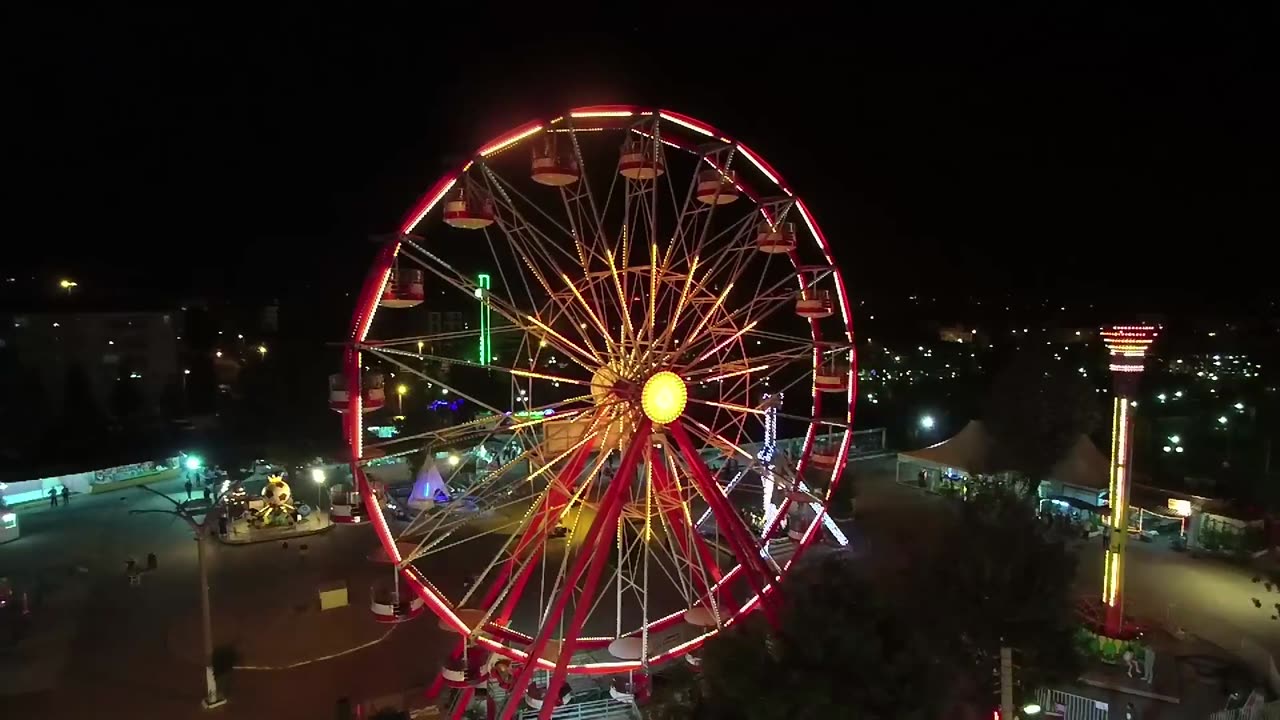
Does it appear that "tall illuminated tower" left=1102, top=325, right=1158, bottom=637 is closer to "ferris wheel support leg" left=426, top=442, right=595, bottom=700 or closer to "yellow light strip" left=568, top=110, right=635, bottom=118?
"ferris wheel support leg" left=426, top=442, right=595, bottom=700

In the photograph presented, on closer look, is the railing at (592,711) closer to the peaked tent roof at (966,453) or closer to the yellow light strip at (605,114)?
the yellow light strip at (605,114)

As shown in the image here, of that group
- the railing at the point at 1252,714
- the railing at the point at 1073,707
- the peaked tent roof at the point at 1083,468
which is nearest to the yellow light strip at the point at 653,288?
the railing at the point at 1073,707

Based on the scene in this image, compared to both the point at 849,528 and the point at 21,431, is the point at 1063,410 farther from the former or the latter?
the point at 21,431

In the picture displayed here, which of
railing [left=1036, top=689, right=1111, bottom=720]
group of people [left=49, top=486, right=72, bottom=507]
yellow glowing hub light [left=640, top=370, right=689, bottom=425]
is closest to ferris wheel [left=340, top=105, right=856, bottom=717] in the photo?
yellow glowing hub light [left=640, top=370, right=689, bottom=425]

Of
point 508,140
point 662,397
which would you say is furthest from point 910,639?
point 508,140

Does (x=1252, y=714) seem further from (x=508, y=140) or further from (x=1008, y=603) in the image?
(x=508, y=140)

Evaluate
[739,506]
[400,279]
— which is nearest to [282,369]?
[739,506]
